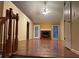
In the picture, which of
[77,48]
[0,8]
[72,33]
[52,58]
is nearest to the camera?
[52,58]

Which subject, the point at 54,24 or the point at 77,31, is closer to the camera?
the point at 77,31

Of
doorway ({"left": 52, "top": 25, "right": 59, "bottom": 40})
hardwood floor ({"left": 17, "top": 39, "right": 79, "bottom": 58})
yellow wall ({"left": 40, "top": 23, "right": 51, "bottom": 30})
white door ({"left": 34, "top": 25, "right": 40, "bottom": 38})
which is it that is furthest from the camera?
yellow wall ({"left": 40, "top": 23, "right": 51, "bottom": 30})

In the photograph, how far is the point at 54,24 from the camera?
1702cm

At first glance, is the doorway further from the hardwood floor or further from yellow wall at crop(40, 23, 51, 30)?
the hardwood floor

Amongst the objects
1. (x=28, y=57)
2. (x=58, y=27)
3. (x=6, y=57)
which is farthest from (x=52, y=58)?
(x=58, y=27)

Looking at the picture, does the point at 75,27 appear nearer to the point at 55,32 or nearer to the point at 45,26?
the point at 55,32

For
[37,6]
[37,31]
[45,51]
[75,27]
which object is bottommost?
[45,51]

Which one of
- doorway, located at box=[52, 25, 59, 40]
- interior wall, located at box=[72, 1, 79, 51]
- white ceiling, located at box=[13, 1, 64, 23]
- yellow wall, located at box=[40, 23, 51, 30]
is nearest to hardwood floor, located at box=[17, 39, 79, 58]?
interior wall, located at box=[72, 1, 79, 51]

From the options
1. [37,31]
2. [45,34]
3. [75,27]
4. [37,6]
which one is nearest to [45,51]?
[75,27]

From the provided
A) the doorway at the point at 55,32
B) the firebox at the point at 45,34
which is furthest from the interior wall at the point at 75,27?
the firebox at the point at 45,34

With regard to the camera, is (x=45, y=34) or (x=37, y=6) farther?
(x=45, y=34)

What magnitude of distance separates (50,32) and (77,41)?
46.1 ft

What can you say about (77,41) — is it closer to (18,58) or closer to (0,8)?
(18,58)

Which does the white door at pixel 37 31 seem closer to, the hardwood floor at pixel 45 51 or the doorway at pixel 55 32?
the doorway at pixel 55 32
